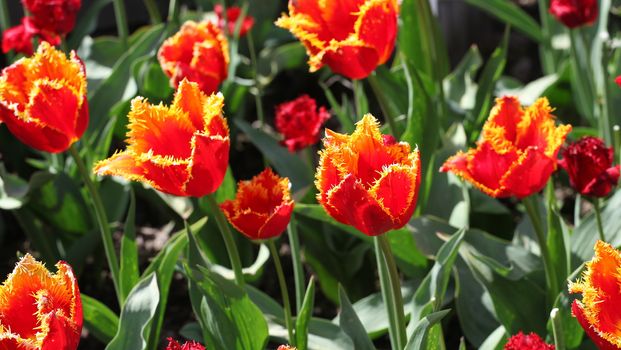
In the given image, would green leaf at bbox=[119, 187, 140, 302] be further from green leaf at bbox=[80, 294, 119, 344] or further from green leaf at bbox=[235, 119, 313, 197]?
green leaf at bbox=[235, 119, 313, 197]

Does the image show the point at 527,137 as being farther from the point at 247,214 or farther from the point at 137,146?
the point at 137,146

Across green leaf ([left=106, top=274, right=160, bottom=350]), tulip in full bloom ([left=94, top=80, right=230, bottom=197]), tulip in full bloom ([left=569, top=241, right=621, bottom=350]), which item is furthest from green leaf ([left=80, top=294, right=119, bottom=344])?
tulip in full bloom ([left=569, top=241, right=621, bottom=350])

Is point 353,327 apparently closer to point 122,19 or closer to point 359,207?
point 359,207

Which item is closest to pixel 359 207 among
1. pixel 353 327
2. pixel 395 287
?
pixel 395 287

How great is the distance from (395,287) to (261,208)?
0.24 meters

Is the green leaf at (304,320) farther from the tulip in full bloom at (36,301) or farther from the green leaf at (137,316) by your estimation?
the tulip in full bloom at (36,301)

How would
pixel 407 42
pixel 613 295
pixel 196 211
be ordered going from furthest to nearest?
pixel 407 42, pixel 196 211, pixel 613 295

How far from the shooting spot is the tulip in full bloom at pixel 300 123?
187 cm

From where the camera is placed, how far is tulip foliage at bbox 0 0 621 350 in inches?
47.3

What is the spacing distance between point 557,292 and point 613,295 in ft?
1.87

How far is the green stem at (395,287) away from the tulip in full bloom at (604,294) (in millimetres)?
266

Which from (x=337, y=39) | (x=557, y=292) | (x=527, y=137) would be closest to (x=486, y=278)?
(x=557, y=292)

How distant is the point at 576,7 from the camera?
6.36ft

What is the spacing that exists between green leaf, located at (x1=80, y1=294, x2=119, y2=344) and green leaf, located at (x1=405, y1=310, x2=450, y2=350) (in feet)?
2.16
